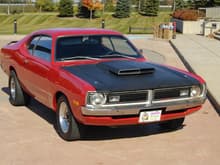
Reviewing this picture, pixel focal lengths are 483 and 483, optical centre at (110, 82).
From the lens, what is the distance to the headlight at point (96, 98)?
228 inches

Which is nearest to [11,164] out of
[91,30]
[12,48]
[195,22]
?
[91,30]

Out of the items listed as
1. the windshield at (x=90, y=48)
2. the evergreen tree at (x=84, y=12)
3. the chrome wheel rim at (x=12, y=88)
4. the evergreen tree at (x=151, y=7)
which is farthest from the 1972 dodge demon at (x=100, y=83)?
the evergreen tree at (x=84, y=12)

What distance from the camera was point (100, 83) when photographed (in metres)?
5.94

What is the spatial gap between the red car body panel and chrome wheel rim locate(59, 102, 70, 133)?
207mm

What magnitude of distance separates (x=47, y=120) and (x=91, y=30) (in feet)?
5.18

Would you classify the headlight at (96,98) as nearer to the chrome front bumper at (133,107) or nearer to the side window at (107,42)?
the chrome front bumper at (133,107)

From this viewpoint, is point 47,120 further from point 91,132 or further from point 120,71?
point 120,71

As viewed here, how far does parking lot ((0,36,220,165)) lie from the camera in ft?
18.7

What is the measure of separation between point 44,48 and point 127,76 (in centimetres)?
178

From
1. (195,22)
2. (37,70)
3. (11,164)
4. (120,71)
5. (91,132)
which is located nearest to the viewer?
(11,164)

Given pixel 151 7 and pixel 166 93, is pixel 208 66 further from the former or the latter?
pixel 151 7

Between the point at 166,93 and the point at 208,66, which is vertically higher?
the point at 166,93

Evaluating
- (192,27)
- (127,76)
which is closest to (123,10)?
(192,27)

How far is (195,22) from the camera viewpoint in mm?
32938
